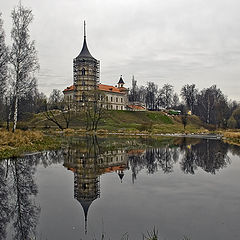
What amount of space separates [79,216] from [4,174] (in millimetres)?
5701

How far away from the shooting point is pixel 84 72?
7912cm

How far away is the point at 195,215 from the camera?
20.9 ft

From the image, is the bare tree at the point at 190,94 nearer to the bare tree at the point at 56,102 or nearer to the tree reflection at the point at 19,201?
the bare tree at the point at 56,102

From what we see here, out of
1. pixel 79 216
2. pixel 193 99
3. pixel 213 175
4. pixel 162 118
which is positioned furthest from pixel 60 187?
pixel 193 99

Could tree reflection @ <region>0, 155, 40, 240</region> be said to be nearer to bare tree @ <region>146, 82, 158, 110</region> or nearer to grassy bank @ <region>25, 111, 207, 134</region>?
grassy bank @ <region>25, 111, 207, 134</region>

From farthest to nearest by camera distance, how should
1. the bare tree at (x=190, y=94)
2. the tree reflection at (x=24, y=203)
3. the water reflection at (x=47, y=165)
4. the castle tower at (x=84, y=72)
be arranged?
Answer: the bare tree at (x=190, y=94), the castle tower at (x=84, y=72), the water reflection at (x=47, y=165), the tree reflection at (x=24, y=203)

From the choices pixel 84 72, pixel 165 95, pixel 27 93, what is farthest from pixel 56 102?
pixel 165 95

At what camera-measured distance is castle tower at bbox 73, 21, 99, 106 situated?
7850 centimetres

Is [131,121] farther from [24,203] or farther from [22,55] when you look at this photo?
[24,203]

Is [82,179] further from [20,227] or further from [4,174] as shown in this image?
[20,227]

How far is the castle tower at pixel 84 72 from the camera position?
7850 cm

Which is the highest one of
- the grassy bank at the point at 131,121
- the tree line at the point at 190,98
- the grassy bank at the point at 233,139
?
the tree line at the point at 190,98

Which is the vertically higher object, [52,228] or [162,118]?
[162,118]

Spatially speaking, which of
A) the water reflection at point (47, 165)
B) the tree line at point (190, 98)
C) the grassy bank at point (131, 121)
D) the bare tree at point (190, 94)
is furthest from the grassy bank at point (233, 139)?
the bare tree at point (190, 94)
